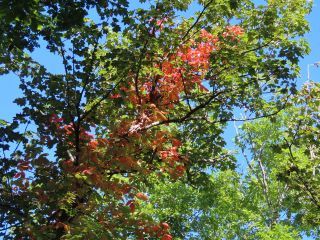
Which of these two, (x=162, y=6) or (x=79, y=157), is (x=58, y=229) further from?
(x=162, y=6)

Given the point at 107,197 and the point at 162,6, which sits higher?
the point at 162,6

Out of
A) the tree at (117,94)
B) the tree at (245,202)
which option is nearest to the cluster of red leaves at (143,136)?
the tree at (117,94)

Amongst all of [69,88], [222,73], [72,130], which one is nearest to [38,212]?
[72,130]

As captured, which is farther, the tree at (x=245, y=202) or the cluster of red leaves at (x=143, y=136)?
the tree at (x=245, y=202)

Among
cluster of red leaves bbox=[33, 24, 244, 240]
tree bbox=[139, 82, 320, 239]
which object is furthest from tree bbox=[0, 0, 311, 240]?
tree bbox=[139, 82, 320, 239]

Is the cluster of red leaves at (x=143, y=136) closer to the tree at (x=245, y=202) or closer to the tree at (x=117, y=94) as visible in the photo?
the tree at (x=117, y=94)

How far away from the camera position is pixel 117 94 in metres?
8.12

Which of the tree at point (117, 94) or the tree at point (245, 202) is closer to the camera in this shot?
the tree at point (117, 94)

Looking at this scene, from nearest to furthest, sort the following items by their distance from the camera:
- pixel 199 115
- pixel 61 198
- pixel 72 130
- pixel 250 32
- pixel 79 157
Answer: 1. pixel 61 198
2. pixel 79 157
3. pixel 72 130
4. pixel 250 32
5. pixel 199 115

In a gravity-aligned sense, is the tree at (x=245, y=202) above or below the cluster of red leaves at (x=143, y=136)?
above

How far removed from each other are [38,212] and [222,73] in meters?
4.48

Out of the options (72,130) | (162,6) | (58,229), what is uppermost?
(162,6)

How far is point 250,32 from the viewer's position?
330 inches

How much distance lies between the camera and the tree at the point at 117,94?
631 cm
